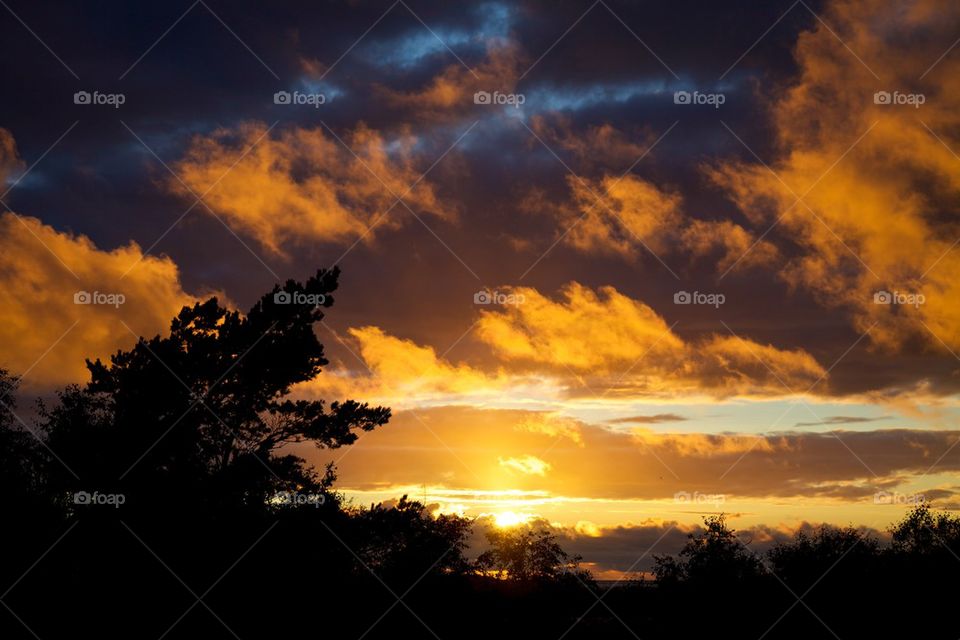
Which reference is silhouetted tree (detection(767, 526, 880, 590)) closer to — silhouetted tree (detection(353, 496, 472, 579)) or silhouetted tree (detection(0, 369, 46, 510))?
silhouetted tree (detection(353, 496, 472, 579))

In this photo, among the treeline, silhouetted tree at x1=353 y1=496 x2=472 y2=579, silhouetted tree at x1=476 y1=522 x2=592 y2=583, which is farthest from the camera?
silhouetted tree at x1=476 y1=522 x2=592 y2=583

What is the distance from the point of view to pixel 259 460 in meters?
37.6

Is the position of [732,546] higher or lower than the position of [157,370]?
higher

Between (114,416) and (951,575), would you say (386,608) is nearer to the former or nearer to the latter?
(114,416)

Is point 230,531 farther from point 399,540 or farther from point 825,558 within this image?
point 825,558

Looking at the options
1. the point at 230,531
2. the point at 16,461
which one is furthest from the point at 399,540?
the point at 16,461

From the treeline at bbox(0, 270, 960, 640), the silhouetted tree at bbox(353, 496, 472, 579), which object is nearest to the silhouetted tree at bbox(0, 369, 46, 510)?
the treeline at bbox(0, 270, 960, 640)

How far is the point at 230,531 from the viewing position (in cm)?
3572

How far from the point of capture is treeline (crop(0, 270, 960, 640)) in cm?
3531

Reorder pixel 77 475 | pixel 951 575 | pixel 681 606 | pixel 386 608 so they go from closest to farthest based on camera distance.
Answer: pixel 77 475, pixel 386 608, pixel 951 575, pixel 681 606

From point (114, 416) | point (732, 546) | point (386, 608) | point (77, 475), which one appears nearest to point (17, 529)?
point (77, 475)

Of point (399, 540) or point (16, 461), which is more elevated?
point (399, 540)

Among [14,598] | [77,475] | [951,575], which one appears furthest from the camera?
[951,575]

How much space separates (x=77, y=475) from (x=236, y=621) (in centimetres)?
957
